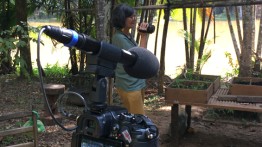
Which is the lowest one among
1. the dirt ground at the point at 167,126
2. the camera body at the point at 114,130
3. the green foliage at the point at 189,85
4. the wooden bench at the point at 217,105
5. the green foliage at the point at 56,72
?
the dirt ground at the point at 167,126

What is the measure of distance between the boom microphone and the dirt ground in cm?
324

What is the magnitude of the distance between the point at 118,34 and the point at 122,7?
33 centimetres

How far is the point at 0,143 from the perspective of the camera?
13.7ft

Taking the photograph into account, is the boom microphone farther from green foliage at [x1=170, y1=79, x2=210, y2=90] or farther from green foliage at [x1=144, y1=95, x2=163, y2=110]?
green foliage at [x1=144, y1=95, x2=163, y2=110]

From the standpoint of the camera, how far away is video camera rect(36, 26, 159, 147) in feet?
4.18

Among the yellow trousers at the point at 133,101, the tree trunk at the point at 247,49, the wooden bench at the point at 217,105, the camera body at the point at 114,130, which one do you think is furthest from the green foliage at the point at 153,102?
the camera body at the point at 114,130

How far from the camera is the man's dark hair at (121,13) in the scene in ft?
9.46

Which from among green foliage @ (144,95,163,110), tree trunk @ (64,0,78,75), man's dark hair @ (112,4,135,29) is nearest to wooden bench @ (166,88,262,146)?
man's dark hair @ (112,4,135,29)

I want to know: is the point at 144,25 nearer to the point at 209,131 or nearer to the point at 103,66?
the point at 103,66

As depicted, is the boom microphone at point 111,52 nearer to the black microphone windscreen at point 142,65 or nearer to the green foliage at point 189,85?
the black microphone windscreen at point 142,65

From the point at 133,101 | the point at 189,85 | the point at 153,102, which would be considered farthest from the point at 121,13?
the point at 153,102

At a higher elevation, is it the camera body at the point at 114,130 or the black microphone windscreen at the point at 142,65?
the black microphone windscreen at the point at 142,65

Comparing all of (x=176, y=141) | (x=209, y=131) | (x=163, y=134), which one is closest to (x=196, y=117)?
(x=209, y=131)

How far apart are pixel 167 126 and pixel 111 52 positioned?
13.8ft
